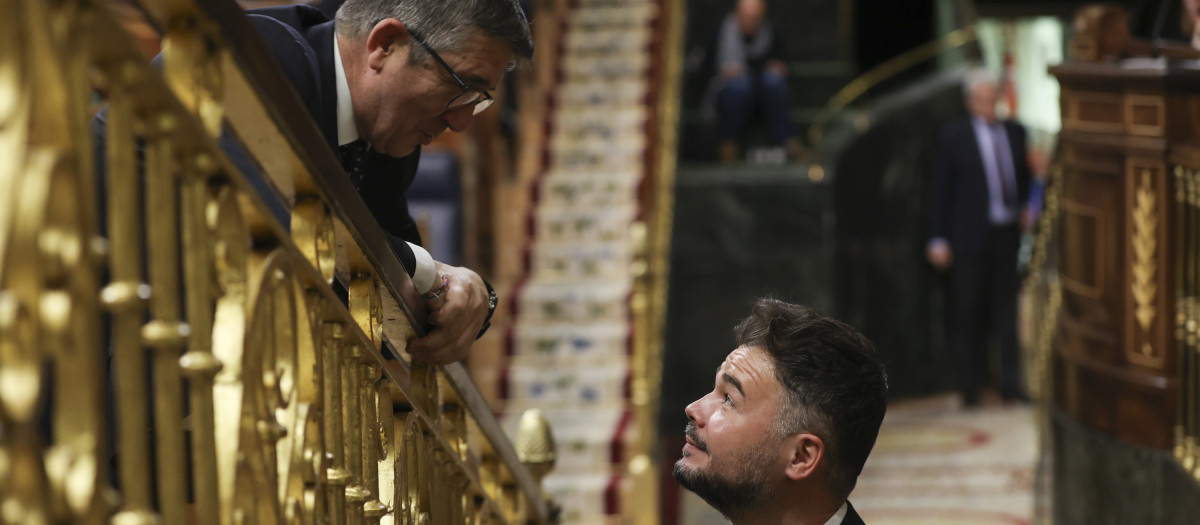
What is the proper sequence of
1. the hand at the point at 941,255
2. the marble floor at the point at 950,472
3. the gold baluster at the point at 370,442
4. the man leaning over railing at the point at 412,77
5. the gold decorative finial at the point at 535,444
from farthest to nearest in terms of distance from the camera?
the hand at the point at 941,255 < the marble floor at the point at 950,472 < the gold decorative finial at the point at 535,444 < the man leaning over railing at the point at 412,77 < the gold baluster at the point at 370,442

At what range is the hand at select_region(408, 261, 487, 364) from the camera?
2.04 metres

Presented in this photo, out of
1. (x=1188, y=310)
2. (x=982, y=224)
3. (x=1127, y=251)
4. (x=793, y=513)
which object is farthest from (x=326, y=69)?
(x=982, y=224)

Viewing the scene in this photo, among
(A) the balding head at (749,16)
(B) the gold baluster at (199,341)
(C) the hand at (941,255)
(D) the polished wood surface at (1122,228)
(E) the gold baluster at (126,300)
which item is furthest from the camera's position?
(A) the balding head at (749,16)

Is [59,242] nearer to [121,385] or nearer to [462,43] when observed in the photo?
[121,385]

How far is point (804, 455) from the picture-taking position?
7.50 feet

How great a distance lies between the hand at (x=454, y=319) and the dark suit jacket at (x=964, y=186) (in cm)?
690

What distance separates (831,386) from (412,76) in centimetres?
89

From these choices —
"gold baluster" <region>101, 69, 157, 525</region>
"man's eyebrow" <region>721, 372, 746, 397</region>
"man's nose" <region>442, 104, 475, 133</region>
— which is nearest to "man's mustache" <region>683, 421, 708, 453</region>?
"man's eyebrow" <region>721, 372, 746, 397</region>

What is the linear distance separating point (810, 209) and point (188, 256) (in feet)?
25.0

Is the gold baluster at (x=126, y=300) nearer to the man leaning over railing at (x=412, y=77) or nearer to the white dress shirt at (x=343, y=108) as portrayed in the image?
the man leaning over railing at (x=412, y=77)

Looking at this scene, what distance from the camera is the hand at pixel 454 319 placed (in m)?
2.04

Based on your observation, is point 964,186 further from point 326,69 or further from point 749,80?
point 326,69

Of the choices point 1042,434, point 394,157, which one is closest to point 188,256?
point 394,157

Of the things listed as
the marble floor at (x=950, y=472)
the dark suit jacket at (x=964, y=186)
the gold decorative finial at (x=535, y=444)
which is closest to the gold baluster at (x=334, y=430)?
the gold decorative finial at (x=535, y=444)
